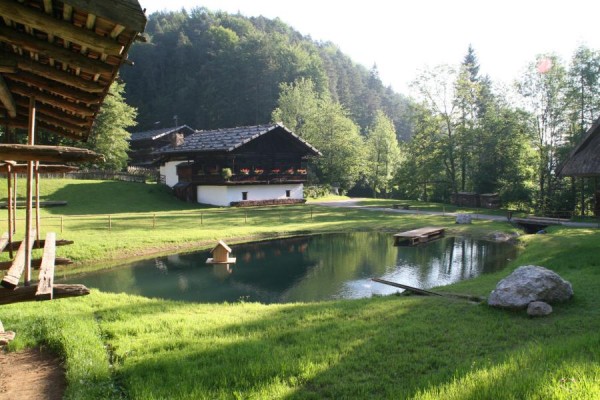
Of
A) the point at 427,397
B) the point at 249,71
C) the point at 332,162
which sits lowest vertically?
the point at 427,397

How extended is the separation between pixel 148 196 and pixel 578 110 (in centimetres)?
3860

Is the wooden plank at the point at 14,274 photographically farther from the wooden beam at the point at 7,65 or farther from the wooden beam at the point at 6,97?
the wooden beam at the point at 7,65

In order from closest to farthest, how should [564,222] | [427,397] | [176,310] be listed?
[427,397]
[176,310]
[564,222]

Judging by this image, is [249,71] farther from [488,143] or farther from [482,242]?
[482,242]

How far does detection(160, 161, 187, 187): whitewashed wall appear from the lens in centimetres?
4703

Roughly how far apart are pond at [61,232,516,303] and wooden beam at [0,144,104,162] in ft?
32.3

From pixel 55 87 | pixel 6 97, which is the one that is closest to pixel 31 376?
pixel 6 97

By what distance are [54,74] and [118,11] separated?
92.3 inches

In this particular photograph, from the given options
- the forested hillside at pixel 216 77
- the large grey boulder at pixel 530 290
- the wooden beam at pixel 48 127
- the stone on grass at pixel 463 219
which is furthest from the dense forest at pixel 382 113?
the wooden beam at pixel 48 127

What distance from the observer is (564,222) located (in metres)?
27.8

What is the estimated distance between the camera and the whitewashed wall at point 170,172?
47.0m

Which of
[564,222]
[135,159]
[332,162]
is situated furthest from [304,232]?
[135,159]

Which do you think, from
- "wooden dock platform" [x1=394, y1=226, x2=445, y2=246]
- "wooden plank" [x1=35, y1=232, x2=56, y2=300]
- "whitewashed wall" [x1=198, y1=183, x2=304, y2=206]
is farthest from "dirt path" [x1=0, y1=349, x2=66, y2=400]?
"whitewashed wall" [x1=198, y1=183, x2=304, y2=206]

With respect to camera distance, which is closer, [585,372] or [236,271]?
[585,372]
